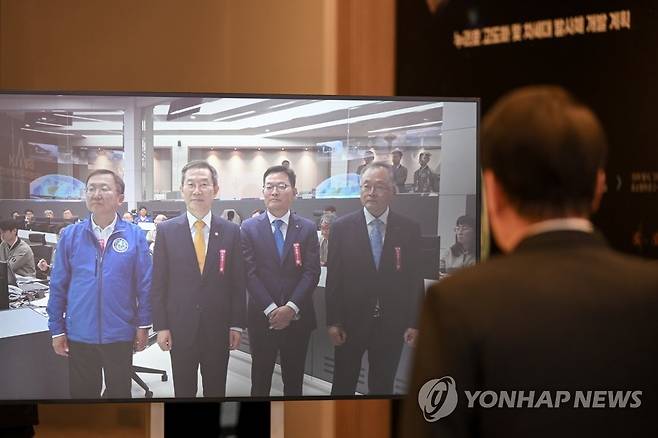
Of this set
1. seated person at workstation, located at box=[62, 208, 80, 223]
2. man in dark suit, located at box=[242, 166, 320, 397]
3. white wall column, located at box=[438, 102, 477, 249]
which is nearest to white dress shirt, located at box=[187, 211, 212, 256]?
man in dark suit, located at box=[242, 166, 320, 397]

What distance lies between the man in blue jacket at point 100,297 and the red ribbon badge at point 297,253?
509 mm

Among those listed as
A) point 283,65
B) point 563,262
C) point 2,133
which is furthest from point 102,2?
point 563,262

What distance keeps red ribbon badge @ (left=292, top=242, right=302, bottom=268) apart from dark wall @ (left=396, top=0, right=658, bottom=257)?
1.31 metres

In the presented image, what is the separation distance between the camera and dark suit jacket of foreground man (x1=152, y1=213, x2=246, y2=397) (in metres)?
3.01

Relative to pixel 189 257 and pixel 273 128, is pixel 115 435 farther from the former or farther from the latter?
pixel 273 128

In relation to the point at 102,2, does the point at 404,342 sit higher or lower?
lower

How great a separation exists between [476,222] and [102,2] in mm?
2391

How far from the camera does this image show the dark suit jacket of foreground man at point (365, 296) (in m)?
3.08

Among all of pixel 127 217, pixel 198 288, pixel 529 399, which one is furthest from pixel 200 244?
pixel 529 399

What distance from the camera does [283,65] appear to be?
13.4 ft

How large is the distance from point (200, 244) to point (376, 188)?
652 millimetres

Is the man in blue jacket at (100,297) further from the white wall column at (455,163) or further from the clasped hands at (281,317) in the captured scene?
the white wall column at (455,163)

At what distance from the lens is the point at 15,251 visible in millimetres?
2988

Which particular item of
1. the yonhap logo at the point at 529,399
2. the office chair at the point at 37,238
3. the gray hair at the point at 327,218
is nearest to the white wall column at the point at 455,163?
the gray hair at the point at 327,218
